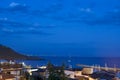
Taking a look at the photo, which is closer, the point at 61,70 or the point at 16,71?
the point at 61,70

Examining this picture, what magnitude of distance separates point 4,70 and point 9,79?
4.41 ft

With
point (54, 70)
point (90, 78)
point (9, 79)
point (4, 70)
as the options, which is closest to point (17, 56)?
point (54, 70)

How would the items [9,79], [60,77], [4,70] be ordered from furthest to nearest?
[4,70] → [9,79] → [60,77]

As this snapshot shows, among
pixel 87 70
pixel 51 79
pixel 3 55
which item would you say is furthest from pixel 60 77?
pixel 87 70

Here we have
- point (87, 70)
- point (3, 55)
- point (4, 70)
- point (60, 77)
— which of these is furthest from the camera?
point (87, 70)

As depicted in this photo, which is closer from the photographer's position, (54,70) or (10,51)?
(54,70)

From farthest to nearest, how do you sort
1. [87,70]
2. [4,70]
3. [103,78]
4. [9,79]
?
[87,70] < [103,78] < [4,70] < [9,79]

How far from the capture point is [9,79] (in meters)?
18.1

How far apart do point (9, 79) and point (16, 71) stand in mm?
2385

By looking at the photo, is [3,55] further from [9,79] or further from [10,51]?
[9,79]

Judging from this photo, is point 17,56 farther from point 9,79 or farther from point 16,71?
point 16,71

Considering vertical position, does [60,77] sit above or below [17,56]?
below

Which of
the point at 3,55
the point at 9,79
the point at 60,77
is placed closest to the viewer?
the point at 60,77

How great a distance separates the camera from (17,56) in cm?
1239
